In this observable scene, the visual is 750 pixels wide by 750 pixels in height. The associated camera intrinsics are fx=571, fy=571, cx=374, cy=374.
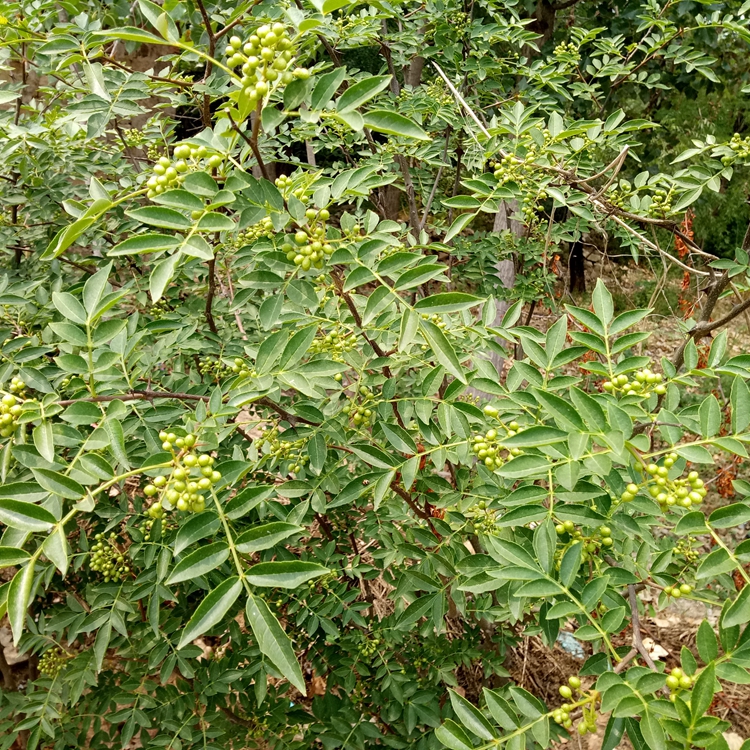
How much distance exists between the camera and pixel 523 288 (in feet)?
9.29

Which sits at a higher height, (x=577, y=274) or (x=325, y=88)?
(x=325, y=88)

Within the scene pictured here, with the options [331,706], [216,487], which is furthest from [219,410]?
[331,706]

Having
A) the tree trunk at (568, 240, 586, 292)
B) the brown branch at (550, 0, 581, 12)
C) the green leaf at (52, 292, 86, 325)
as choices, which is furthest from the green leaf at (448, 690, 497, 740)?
the tree trunk at (568, 240, 586, 292)

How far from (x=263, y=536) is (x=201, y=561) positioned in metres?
0.10

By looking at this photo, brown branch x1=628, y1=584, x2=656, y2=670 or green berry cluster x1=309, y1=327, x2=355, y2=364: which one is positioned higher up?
green berry cluster x1=309, y1=327, x2=355, y2=364

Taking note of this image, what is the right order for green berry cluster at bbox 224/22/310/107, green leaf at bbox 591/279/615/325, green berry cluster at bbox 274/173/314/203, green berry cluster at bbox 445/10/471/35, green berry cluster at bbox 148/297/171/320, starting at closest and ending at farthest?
green berry cluster at bbox 224/22/310/107, green berry cluster at bbox 274/173/314/203, green leaf at bbox 591/279/615/325, green berry cluster at bbox 148/297/171/320, green berry cluster at bbox 445/10/471/35

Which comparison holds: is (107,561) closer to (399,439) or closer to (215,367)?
(215,367)

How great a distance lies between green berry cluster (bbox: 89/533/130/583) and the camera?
61.3 inches

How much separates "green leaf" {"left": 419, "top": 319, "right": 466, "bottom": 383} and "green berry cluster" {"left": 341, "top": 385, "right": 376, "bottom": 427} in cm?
33

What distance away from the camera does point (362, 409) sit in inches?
52.5

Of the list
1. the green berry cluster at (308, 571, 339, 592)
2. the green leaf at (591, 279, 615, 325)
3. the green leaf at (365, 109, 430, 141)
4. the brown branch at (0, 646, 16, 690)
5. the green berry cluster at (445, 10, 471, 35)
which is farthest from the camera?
the green berry cluster at (445, 10, 471, 35)

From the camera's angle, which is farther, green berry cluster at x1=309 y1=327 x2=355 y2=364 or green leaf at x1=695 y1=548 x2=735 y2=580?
green berry cluster at x1=309 y1=327 x2=355 y2=364

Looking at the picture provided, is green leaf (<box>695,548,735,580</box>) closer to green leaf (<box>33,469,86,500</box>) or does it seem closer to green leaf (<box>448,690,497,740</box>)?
green leaf (<box>448,690,497,740</box>)

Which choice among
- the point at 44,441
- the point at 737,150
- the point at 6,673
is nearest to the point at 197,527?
the point at 44,441
